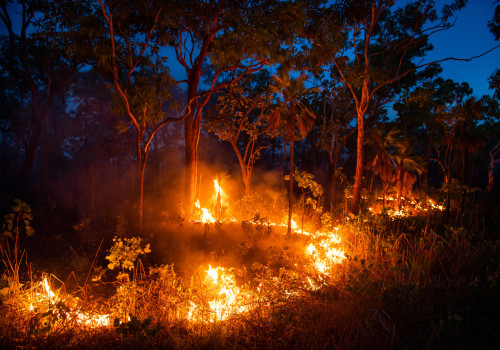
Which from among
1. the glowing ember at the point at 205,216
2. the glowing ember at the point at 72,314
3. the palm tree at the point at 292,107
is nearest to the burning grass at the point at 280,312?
the glowing ember at the point at 72,314

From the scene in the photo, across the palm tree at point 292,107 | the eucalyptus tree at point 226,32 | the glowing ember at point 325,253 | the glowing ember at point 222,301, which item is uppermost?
the eucalyptus tree at point 226,32

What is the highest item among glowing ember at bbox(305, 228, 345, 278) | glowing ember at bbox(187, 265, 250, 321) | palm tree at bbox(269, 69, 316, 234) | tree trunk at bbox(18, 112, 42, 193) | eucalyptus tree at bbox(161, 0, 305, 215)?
eucalyptus tree at bbox(161, 0, 305, 215)

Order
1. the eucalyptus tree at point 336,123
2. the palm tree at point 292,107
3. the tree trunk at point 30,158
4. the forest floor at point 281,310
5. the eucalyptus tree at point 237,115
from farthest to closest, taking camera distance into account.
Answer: the eucalyptus tree at point 336,123 → the eucalyptus tree at point 237,115 → the tree trunk at point 30,158 → the palm tree at point 292,107 → the forest floor at point 281,310

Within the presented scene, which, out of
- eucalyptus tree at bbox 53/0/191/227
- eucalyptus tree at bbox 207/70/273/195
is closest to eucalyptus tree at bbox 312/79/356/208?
eucalyptus tree at bbox 207/70/273/195

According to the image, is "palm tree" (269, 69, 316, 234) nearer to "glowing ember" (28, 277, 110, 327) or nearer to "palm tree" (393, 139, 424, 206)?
"glowing ember" (28, 277, 110, 327)

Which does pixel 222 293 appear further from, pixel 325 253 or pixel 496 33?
pixel 496 33

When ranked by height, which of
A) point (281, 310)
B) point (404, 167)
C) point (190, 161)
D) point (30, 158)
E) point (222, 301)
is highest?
point (404, 167)

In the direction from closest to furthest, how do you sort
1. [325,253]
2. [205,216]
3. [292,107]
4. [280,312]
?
[280,312], [325,253], [292,107], [205,216]

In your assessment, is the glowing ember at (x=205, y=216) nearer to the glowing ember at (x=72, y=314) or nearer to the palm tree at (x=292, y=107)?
the palm tree at (x=292, y=107)

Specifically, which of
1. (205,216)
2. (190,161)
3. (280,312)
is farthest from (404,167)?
(280,312)

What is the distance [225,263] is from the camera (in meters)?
7.05

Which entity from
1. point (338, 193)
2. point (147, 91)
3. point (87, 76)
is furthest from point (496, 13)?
point (87, 76)

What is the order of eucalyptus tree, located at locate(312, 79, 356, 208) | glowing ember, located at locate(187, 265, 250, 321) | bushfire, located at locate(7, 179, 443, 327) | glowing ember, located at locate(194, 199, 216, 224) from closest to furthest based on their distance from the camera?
bushfire, located at locate(7, 179, 443, 327) → glowing ember, located at locate(187, 265, 250, 321) → glowing ember, located at locate(194, 199, 216, 224) → eucalyptus tree, located at locate(312, 79, 356, 208)

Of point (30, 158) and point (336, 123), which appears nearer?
point (30, 158)
